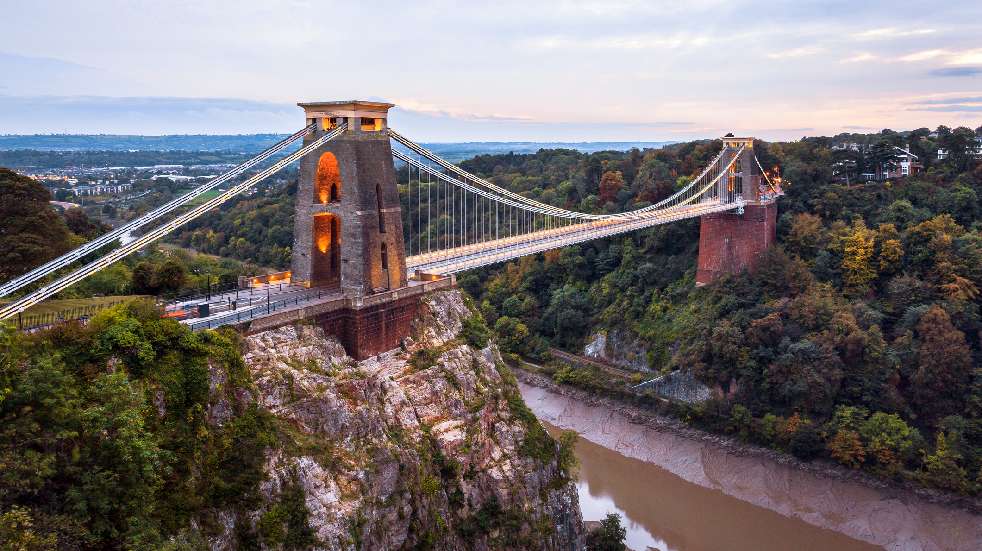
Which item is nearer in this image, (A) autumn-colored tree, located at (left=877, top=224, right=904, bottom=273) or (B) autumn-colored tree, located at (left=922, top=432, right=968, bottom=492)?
(B) autumn-colored tree, located at (left=922, top=432, right=968, bottom=492)

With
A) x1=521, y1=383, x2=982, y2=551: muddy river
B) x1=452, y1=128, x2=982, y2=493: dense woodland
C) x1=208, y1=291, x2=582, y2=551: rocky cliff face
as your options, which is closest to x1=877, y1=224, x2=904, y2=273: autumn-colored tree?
x1=452, y1=128, x2=982, y2=493: dense woodland

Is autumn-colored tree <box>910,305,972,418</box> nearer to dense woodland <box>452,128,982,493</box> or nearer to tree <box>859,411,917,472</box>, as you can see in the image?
dense woodland <box>452,128,982,493</box>

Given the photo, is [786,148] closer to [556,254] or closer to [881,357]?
[556,254]

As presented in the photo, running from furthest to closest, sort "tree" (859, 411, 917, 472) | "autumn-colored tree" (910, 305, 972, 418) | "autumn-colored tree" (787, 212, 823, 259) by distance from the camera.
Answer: "autumn-colored tree" (787, 212, 823, 259), "autumn-colored tree" (910, 305, 972, 418), "tree" (859, 411, 917, 472)

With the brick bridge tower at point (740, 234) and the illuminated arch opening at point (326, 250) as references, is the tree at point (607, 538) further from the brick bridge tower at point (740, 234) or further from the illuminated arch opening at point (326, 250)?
the brick bridge tower at point (740, 234)

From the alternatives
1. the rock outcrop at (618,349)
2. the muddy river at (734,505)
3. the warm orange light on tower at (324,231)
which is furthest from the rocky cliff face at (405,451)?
the rock outcrop at (618,349)

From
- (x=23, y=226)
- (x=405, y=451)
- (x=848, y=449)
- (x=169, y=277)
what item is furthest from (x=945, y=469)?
(x=23, y=226)
